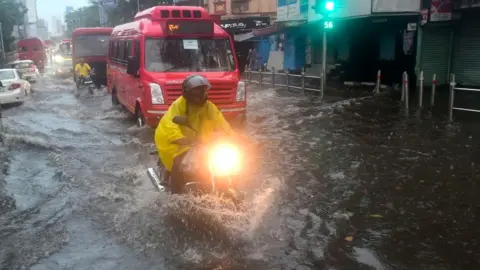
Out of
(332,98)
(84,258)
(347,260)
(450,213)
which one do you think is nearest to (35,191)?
(84,258)

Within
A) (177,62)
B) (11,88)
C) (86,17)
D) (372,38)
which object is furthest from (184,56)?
(86,17)

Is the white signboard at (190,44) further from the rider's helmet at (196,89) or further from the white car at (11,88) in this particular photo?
the white car at (11,88)

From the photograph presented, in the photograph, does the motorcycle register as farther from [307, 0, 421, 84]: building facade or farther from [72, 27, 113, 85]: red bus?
[72, 27, 113, 85]: red bus

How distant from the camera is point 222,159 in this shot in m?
4.99

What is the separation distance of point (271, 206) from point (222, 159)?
1505 mm

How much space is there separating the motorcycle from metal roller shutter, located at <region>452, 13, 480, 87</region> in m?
14.2

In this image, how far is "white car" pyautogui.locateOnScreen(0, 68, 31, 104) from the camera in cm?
1720

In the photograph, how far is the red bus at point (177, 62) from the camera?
10.2m

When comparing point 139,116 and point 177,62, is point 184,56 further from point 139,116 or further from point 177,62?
point 139,116

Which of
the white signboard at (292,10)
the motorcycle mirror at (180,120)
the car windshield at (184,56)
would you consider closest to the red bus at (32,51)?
the white signboard at (292,10)

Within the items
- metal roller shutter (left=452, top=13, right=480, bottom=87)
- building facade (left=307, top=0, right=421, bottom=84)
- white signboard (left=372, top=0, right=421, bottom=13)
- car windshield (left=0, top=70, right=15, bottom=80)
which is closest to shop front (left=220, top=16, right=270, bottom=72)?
building facade (left=307, top=0, right=421, bottom=84)

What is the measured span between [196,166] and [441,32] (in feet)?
49.2

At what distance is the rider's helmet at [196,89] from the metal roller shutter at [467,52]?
14.2 metres

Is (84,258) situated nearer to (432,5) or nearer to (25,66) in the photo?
Answer: (432,5)
